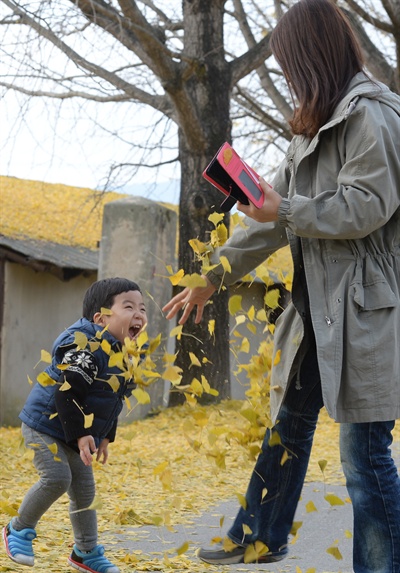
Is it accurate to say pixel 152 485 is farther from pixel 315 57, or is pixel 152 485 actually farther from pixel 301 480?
pixel 315 57

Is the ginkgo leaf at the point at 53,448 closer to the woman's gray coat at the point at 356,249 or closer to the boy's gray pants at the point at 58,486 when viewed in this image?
the boy's gray pants at the point at 58,486

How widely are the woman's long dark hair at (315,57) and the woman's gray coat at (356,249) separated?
0.07 meters

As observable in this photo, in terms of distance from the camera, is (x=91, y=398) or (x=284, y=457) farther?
(x=91, y=398)

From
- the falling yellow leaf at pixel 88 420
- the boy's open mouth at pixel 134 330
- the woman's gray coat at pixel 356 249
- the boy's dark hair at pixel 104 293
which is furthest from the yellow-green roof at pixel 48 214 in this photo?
the woman's gray coat at pixel 356 249

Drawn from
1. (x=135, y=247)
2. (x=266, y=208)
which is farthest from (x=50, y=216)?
(x=266, y=208)

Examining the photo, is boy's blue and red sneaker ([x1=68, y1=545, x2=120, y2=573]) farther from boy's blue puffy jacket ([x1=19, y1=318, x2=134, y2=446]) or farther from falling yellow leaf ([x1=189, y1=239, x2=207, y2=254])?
falling yellow leaf ([x1=189, y1=239, x2=207, y2=254])

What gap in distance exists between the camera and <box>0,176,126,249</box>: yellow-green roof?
15438mm

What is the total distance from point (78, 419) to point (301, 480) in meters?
1.00

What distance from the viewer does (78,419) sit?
3.89m

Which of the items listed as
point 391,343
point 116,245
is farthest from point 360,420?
point 116,245

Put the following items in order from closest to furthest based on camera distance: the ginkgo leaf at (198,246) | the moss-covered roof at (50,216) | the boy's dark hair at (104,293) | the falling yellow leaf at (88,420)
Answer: the falling yellow leaf at (88,420) < the ginkgo leaf at (198,246) < the boy's dark hair at (104,293) < the moss-covered roof at (50,216)

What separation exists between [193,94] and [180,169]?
112 cm

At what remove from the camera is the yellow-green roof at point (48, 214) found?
1544cm

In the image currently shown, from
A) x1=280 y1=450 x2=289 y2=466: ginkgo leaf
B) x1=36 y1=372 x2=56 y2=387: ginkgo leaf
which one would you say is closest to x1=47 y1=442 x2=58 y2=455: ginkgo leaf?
x1=36 y1=372 x2=56 y2=387: ginkgo leaf
